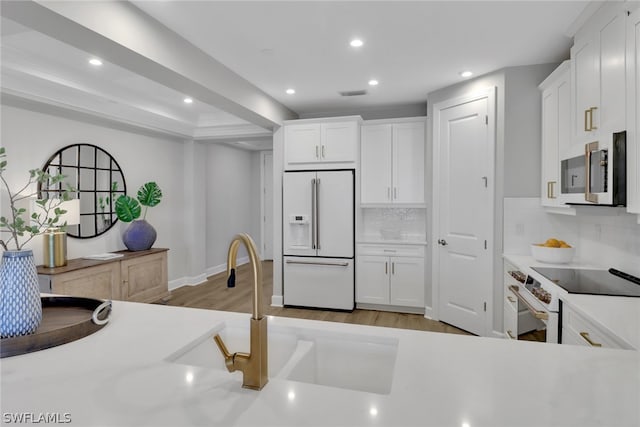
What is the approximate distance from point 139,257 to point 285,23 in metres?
3.23

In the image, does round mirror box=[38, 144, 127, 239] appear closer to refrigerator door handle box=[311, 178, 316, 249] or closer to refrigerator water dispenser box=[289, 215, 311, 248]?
refrigerator water dispenser box=[289, 215, 311, 248]

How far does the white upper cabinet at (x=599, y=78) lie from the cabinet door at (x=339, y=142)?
2.26 metres

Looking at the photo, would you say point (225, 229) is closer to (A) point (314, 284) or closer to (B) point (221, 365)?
(A) point (314, 284)

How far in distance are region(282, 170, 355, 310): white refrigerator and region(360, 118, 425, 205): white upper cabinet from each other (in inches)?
14.6

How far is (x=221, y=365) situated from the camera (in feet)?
4.40

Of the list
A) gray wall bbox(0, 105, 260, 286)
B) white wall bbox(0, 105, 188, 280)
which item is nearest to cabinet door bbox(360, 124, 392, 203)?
gray wall bbox(0, 105, 260, 286)

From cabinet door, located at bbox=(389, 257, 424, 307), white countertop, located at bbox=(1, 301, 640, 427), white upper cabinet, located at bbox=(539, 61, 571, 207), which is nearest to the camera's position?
white countertop, located at bbox=(1, 301, 640, 427)

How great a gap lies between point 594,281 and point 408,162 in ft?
8.29

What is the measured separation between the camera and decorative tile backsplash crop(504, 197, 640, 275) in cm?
227

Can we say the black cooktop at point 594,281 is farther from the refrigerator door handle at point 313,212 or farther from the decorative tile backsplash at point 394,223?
the refrigerator door handle at point 313,212

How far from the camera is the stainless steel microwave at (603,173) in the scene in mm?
1828

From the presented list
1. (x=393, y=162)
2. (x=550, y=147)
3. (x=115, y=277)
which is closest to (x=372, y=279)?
(x=393, y=162)

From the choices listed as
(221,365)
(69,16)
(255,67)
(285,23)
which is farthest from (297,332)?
(255,67)

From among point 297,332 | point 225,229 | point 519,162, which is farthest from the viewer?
point 225,229
